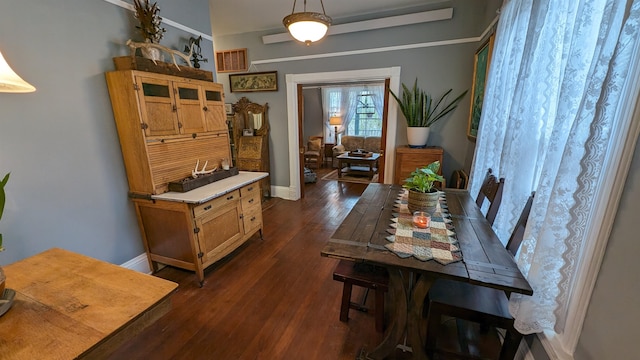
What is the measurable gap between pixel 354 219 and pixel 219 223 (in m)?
1.38

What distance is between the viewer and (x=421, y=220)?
1.51 metres

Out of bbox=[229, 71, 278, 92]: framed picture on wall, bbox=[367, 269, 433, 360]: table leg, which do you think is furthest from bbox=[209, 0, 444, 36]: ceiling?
bbox=[367, 269, 433, 360]: table leg

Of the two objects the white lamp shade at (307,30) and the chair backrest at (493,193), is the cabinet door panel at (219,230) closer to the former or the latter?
the white lamp shade at (307,30)

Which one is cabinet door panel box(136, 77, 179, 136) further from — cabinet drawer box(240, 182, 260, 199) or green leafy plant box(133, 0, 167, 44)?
cabinet drawer box(240, 182, 260, 199)

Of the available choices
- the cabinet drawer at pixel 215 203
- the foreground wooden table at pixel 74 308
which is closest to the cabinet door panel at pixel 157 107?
the cabinet drawer at pixel 215 203

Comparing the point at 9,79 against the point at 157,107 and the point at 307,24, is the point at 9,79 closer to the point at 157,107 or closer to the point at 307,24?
the point at 157,107

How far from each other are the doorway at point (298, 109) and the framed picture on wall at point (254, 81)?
0.89ft

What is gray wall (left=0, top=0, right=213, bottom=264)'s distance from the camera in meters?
1.55

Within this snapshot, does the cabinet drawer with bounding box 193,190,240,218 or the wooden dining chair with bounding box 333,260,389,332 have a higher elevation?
the cabinet drawer with bounding box 193,190,240,218

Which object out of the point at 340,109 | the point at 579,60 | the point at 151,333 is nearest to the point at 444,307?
the point at 579,60

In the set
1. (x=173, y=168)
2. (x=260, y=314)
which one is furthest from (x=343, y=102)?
(x=260, y=314)

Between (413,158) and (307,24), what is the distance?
2152 millimetres

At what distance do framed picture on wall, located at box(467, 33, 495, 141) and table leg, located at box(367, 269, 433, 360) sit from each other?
210cm

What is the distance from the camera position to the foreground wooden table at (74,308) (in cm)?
78
